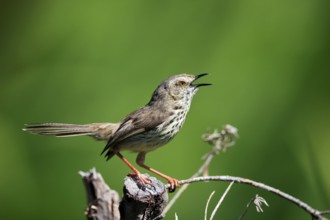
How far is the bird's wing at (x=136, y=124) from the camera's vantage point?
14.2 ft

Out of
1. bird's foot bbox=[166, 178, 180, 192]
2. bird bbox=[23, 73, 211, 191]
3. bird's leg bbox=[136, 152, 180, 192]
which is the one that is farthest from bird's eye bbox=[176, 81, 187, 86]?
bird's foot bbox=[166, 178, 180, 192]

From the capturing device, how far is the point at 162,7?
4.65 metres

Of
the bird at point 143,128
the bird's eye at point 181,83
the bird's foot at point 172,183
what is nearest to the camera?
the bird's foot at point 172,183

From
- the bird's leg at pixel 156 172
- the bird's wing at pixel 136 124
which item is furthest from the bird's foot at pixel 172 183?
the bird's wing at pixel 136 124

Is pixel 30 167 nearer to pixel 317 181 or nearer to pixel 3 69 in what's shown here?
pixel 3 69

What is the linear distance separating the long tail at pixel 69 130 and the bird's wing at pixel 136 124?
187 millimetres

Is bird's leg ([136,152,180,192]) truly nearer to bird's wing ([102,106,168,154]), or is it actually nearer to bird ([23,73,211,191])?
bird ([23,73,211,191])

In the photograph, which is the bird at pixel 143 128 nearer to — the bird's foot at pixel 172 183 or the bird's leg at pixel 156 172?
the bird's leg at pixel 156 172

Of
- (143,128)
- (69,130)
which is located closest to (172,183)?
(143,128)

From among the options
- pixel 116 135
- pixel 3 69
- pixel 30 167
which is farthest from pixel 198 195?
pixel 3 69

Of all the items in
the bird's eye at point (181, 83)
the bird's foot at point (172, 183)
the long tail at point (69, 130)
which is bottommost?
the bird's foot at point (172, 183)

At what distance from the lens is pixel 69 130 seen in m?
4.45

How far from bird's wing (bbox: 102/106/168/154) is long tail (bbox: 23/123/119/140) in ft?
0.61

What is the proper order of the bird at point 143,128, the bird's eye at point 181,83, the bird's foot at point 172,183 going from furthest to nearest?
the bird's eye at point 181,83, the bird at point 143,128, the bird's foot at point 172,183
